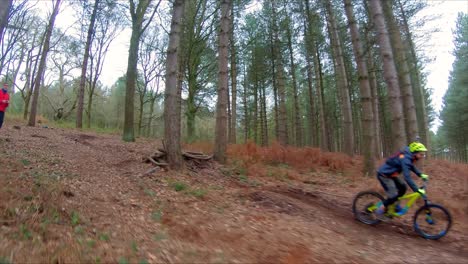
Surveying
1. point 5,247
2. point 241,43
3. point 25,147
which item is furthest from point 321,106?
point 5,247

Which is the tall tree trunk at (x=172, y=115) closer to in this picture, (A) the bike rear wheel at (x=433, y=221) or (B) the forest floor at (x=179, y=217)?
(B) the forest floor at (x=179, y=217)

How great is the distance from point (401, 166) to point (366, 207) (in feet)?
3.85

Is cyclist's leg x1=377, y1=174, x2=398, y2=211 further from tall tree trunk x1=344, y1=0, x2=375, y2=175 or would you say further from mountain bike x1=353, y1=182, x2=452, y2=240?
tall tree trunk x1=344, y1=0, x2=375, y2=175

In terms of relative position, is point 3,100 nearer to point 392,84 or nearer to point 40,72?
point 40,72

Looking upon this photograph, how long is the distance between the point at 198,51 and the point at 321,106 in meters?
8.41

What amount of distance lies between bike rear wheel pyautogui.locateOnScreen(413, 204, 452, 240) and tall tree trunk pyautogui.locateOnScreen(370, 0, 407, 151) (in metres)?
2.46

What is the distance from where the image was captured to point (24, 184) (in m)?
5.38

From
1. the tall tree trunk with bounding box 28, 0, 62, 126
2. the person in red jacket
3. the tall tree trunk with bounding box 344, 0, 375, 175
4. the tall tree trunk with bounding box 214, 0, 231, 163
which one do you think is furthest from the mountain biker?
the tall tree trunk with bounding box 28, 0, 62, 126

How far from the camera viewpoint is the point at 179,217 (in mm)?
5746

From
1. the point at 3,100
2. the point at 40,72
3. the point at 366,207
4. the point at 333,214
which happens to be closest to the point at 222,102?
the point at 333,214

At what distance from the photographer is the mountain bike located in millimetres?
6281

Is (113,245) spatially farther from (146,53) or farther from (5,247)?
(146,53)

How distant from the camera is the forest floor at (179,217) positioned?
4.02 m

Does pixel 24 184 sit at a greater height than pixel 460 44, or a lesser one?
lesser
